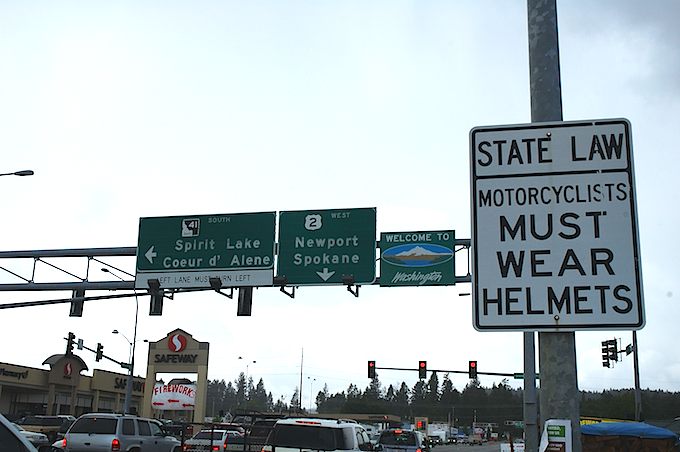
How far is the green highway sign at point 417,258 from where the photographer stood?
23234mm

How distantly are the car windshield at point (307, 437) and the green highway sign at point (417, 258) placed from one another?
771 centimetres

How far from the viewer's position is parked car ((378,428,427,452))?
96.5 feet

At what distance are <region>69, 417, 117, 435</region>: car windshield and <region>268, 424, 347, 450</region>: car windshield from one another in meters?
8.59

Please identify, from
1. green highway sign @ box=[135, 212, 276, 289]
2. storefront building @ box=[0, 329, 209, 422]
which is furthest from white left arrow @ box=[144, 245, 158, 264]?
storefront building @ box=[0, 329, 209, 422]

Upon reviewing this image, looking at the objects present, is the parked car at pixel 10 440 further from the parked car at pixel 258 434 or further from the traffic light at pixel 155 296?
Result: the traffic light at pixel 155 296

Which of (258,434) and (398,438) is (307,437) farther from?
(398,438)

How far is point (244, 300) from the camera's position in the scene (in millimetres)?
24000

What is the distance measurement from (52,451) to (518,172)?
4979 millimetres

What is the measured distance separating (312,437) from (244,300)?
8374 mm

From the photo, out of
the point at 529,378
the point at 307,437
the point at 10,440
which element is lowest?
the point at 307,437

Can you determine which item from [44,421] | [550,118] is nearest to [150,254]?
[44,421]

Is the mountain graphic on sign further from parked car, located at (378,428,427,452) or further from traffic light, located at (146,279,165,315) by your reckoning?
parked car, located at (378,428,427,452)

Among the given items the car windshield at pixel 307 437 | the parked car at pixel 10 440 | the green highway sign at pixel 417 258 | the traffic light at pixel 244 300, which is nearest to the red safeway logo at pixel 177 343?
the traffic light at pixel 244 300

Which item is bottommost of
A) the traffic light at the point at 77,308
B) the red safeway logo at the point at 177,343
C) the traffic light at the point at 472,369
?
the traffic light at the point at 472,369
